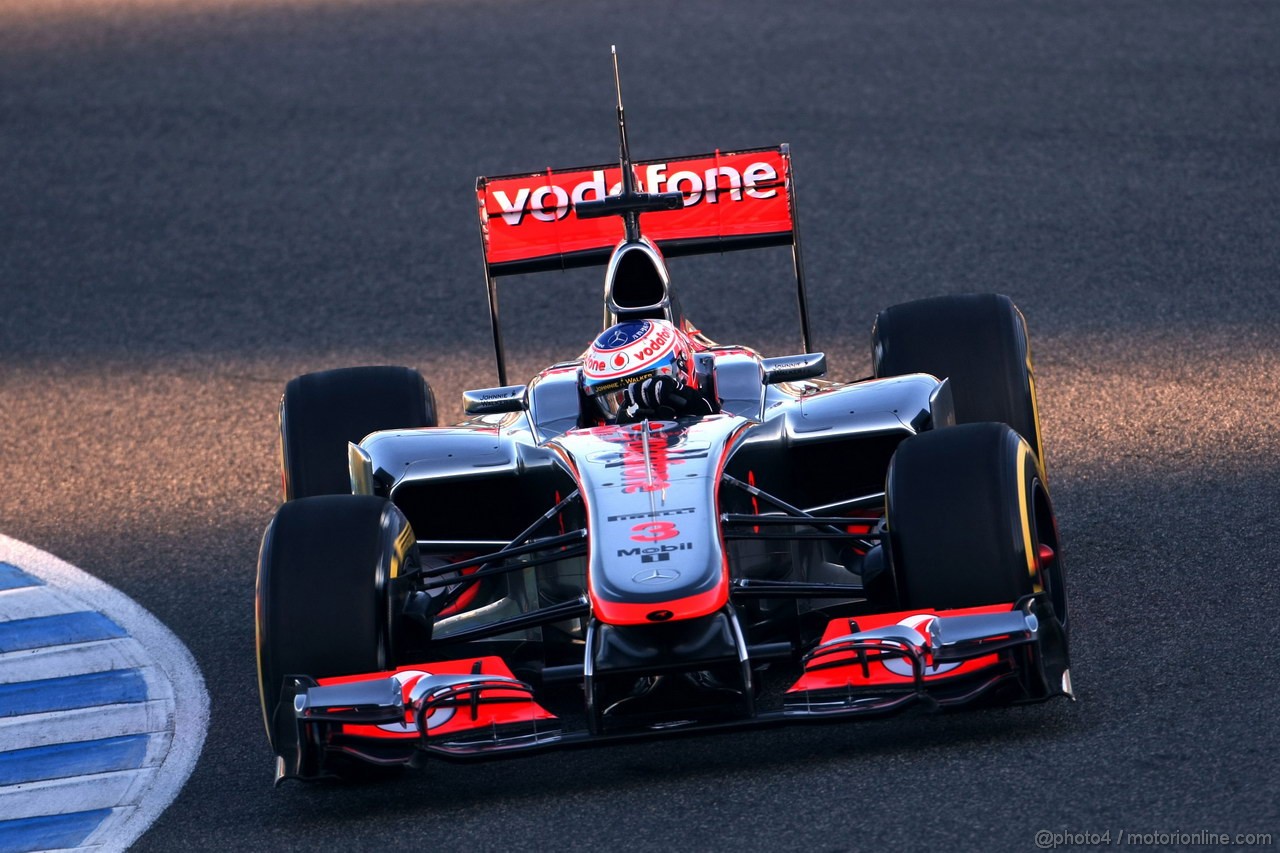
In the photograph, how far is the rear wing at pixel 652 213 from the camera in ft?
25.6

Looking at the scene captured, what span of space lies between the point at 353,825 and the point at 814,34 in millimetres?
10356

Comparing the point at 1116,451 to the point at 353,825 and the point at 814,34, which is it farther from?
the point at 814,34

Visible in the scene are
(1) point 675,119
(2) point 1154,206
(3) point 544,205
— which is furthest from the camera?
(1) point 675,119

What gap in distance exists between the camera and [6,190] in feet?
44.9

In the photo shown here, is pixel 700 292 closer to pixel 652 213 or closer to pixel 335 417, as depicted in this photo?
pixel 652 213

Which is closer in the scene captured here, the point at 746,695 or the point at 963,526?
the point at 746,695

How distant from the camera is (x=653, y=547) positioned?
18.7ft

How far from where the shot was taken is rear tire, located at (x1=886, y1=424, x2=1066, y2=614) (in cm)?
565

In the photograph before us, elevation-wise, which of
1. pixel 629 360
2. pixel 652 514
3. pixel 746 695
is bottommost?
pixel 746 695

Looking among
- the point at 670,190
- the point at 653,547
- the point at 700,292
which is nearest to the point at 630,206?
the point at 670,190

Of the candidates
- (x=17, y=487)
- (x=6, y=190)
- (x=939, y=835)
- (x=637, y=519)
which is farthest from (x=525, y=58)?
(x=939, y=835)

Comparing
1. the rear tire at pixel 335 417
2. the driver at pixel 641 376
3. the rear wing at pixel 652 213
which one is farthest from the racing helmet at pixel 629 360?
the rear wing at pixel 652 213

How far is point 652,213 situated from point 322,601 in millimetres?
2727

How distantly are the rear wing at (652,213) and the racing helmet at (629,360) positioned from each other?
1.21 metres
